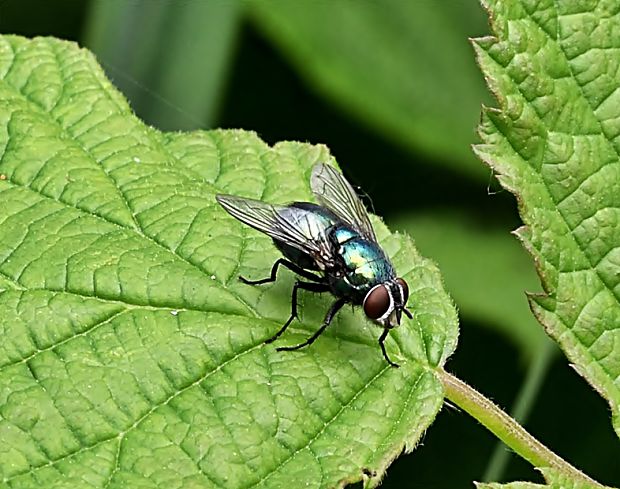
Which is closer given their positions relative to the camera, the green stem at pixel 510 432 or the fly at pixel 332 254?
the green stem at pixel 510 432

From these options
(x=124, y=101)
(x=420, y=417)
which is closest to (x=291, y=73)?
(x=124, y=101)

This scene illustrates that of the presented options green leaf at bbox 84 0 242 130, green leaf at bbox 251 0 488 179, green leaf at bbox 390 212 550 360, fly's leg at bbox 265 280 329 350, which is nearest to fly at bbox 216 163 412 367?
fly's leg at bbox 265 280 329 350

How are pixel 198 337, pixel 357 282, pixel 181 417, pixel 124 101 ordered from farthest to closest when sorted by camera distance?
pixel 124 101 → pixel 357 282 → pixel 198 337 → pixel 181 417

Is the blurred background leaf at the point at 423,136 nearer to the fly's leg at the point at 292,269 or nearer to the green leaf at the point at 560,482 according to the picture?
the fly's leg at the point at 292,269

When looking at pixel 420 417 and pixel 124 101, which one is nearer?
pixel 420 417

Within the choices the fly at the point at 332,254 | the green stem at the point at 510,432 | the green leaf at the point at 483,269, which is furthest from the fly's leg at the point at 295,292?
the green leaf at the point at 483,269

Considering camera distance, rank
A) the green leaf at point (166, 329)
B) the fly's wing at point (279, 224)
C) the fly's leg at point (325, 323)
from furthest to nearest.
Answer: the fly's wing at point (279, 224) → the fly's leg at point (325, 323) → the green leaf at point (166, 329)

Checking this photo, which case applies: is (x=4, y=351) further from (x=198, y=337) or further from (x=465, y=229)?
(x=465, y=229)

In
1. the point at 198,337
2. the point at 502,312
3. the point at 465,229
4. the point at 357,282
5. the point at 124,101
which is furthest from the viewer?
the point at 465,229
